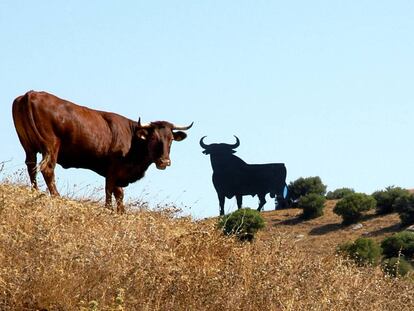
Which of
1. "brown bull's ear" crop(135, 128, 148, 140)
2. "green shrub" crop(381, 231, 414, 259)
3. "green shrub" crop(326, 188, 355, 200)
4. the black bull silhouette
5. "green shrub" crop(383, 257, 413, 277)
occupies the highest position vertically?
"green shrub" crop(326, 188, 355, 200)

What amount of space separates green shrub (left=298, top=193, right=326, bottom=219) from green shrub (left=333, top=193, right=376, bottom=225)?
0.92 m

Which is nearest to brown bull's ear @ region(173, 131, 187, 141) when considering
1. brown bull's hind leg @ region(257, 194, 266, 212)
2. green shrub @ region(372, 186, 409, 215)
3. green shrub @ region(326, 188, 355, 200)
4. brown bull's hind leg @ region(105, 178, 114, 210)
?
brown bull's hind leg @ region(105, 178, 114, 210)

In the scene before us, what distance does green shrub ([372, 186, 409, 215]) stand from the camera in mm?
57312

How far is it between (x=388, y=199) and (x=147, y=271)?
48787 mm

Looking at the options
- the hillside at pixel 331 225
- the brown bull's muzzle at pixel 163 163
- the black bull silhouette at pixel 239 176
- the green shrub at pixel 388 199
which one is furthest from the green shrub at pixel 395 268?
the green shrub at pixel 388 199

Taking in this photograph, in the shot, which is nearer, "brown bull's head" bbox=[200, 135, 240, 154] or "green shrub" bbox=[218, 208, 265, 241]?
"green shrub" bbox=[218, 208, 265, 241]

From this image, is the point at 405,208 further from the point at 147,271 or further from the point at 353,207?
the point at 147,271

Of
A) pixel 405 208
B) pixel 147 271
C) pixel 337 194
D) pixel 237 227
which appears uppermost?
pixel 337 194

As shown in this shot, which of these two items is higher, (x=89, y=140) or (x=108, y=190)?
(x=89, y=140)

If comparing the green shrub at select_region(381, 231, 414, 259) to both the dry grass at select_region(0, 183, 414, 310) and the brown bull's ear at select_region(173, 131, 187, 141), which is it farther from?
the dry grass at select_region(0, 183, 414, 310)

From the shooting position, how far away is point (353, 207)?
5428 centimetres

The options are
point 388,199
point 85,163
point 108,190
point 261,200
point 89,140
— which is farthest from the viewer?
point 388,199

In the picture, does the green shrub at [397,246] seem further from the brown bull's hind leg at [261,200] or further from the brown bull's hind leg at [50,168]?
the brown bull's hind leg at [50,168]

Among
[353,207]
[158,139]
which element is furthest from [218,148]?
[158,139]
